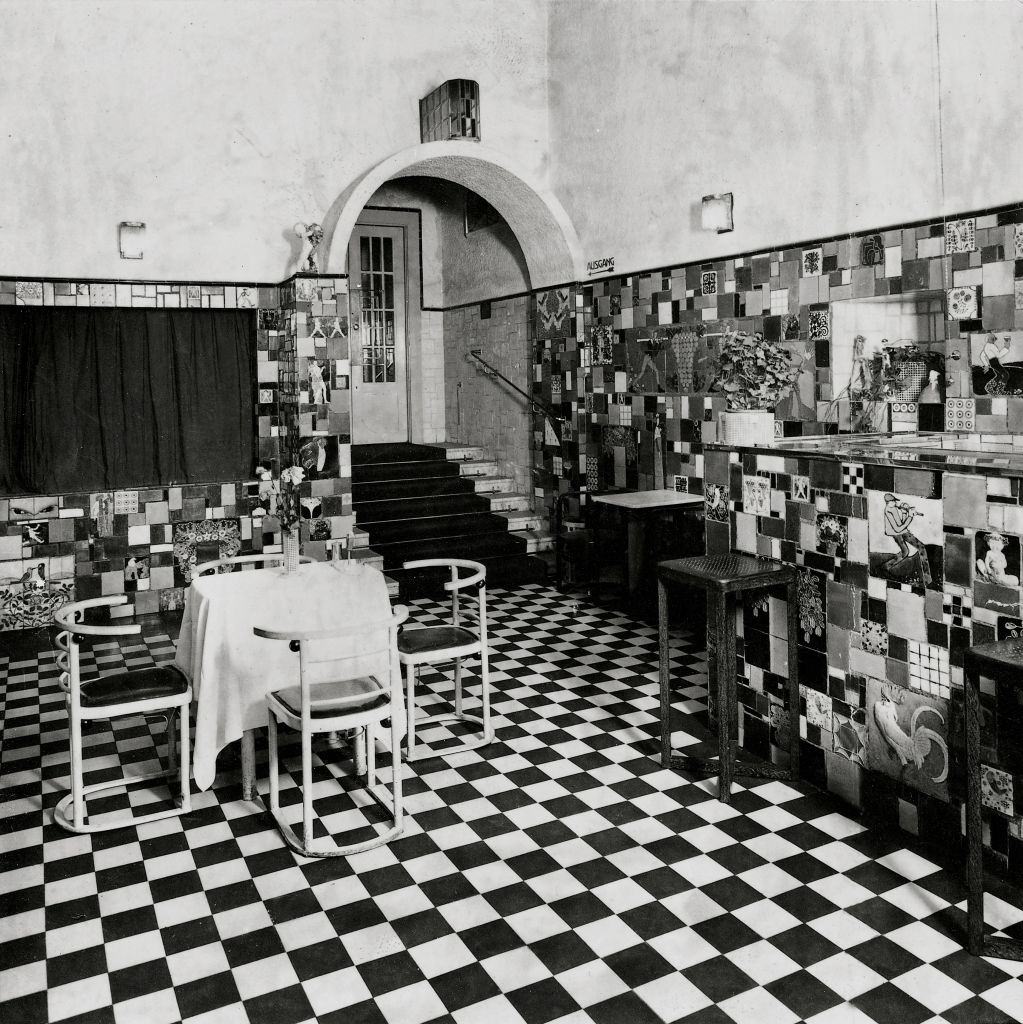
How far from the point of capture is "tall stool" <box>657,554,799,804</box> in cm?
387

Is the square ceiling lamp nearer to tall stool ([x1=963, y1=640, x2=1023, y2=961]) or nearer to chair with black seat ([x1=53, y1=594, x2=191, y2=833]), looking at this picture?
chair with black seat ([x1=53, y1=594, x2=191, y2=833])

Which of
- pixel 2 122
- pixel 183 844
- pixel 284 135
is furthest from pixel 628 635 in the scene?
pixel 2 122

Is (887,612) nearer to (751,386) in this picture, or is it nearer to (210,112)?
(751,386)

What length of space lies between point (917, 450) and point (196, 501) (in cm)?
531

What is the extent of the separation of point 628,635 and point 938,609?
3294 mm

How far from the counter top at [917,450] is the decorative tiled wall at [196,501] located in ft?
12.1

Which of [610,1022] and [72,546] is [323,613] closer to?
[610,1022]

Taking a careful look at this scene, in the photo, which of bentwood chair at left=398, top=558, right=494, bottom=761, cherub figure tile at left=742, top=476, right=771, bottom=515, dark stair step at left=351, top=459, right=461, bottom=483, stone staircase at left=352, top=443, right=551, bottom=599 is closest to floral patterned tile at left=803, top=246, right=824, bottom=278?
cherub figure tile at left=742, top=476, right=771, bottom=515

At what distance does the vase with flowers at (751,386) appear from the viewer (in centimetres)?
432

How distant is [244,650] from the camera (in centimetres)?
401

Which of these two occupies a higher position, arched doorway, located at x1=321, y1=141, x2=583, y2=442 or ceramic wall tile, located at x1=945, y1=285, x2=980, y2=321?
arched doorway, located at x1=321, y1=141, x2=583, y2=442

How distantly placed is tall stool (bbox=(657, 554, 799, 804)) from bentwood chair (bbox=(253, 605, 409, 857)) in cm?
121

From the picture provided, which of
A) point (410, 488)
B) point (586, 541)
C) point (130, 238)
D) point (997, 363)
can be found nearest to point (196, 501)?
point (130, 238)

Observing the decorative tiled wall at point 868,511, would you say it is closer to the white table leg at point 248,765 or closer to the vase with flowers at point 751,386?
the vase with flowers at point 751,386
